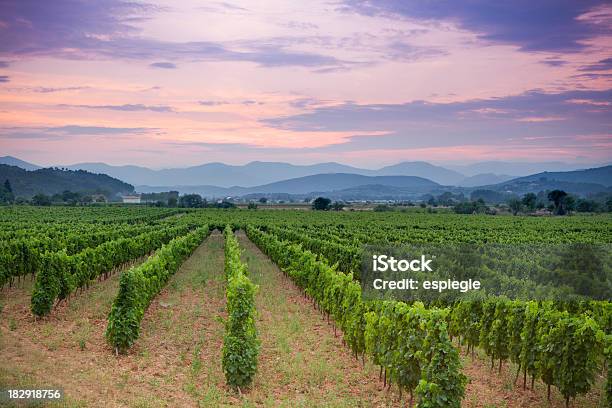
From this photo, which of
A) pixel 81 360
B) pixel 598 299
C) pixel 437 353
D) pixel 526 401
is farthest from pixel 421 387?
pixel 81 360

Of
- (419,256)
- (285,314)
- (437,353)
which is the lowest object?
(285,314)

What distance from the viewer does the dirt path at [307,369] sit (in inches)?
454

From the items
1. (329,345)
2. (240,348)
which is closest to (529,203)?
(329,345)

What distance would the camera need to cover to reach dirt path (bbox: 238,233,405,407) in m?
11.5

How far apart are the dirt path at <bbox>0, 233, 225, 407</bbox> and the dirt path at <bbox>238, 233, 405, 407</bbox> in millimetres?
1231

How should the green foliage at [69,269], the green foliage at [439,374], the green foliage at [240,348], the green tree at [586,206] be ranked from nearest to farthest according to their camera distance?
the green foliage at [439,374] < the green foliage at [240,348] < the green foliage at [69,269] < the green tree at [586,206]

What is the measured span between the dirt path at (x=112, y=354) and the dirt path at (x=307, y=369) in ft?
4.04

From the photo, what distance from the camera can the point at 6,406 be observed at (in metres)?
9.81

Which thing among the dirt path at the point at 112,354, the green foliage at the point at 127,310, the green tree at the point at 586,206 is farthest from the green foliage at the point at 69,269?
the green tree at the point at 586,206

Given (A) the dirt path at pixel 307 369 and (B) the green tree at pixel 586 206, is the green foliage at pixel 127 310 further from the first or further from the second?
(B) the green tree at pixel 586 206

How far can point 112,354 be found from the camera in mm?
14086

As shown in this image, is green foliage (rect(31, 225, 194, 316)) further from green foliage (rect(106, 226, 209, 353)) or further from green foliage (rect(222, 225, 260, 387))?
green foliage (rect(222, 225, 260, 387))

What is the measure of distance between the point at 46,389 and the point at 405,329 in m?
7.29

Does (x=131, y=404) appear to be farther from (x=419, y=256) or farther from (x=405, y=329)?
(x=419, y=256)
